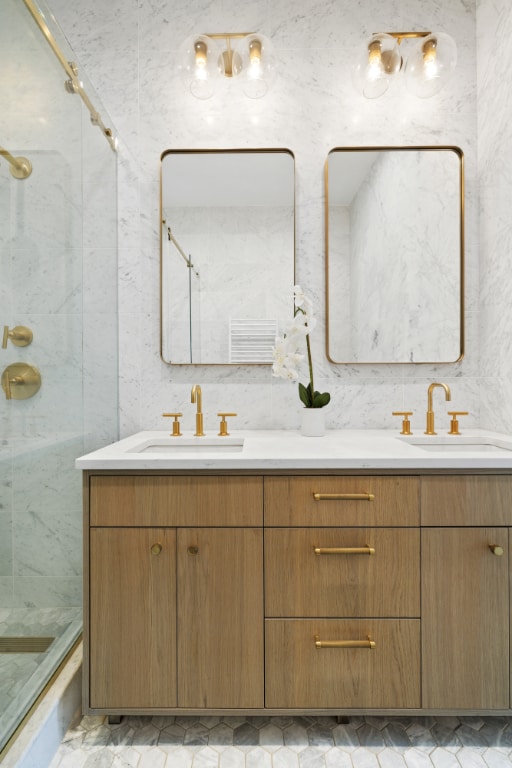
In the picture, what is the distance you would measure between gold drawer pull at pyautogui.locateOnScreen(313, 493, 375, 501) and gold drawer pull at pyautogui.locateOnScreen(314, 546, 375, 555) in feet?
0.43

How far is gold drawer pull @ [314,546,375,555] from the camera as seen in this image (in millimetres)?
1164

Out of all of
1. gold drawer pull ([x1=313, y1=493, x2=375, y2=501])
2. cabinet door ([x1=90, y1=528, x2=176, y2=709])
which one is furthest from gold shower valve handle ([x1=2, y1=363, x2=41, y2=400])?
gold drawer pull ([x1=313, y1=493, x2=375, y2=501])

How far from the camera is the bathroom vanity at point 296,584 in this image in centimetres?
117

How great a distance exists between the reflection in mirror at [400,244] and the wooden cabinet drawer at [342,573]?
2.60 feet

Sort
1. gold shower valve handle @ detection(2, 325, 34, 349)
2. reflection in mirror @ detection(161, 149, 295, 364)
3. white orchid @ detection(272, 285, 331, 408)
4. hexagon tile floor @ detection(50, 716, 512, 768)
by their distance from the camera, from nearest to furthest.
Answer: gold shower valve handle @ detection(2, 325, 34, 349) → hexagon tile floor @ detection(50, 716, 512, 768) → white orchid @ detection(272, 285, 331, 408) → reflection in mirror @ detection(161, 149, 295, 364)

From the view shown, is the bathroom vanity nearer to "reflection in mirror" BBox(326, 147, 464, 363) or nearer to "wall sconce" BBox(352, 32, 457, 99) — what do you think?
"reflection in mirror" BBox(326, 147, 464, 363)

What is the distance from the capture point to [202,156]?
1.71m

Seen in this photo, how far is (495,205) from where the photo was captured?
1624mm

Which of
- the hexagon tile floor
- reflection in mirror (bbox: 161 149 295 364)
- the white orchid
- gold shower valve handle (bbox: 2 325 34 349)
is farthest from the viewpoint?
reflection in mirror (bbox: 161 149 295 364)

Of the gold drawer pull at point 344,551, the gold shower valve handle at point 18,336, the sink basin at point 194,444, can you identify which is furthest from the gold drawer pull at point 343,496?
the gold shower valve handle at point 18,336

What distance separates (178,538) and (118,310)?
984 millimetres

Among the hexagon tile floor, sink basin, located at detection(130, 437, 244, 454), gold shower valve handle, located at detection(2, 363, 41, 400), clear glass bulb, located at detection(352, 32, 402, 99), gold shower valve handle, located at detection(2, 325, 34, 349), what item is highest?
clear glass bulb, located at detection(352, 32, 402, 99)

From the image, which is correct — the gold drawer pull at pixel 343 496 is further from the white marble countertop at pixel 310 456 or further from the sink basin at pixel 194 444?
the sink basin at pixel 194 444

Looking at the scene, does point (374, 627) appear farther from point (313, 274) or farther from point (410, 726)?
point (313, 274)
